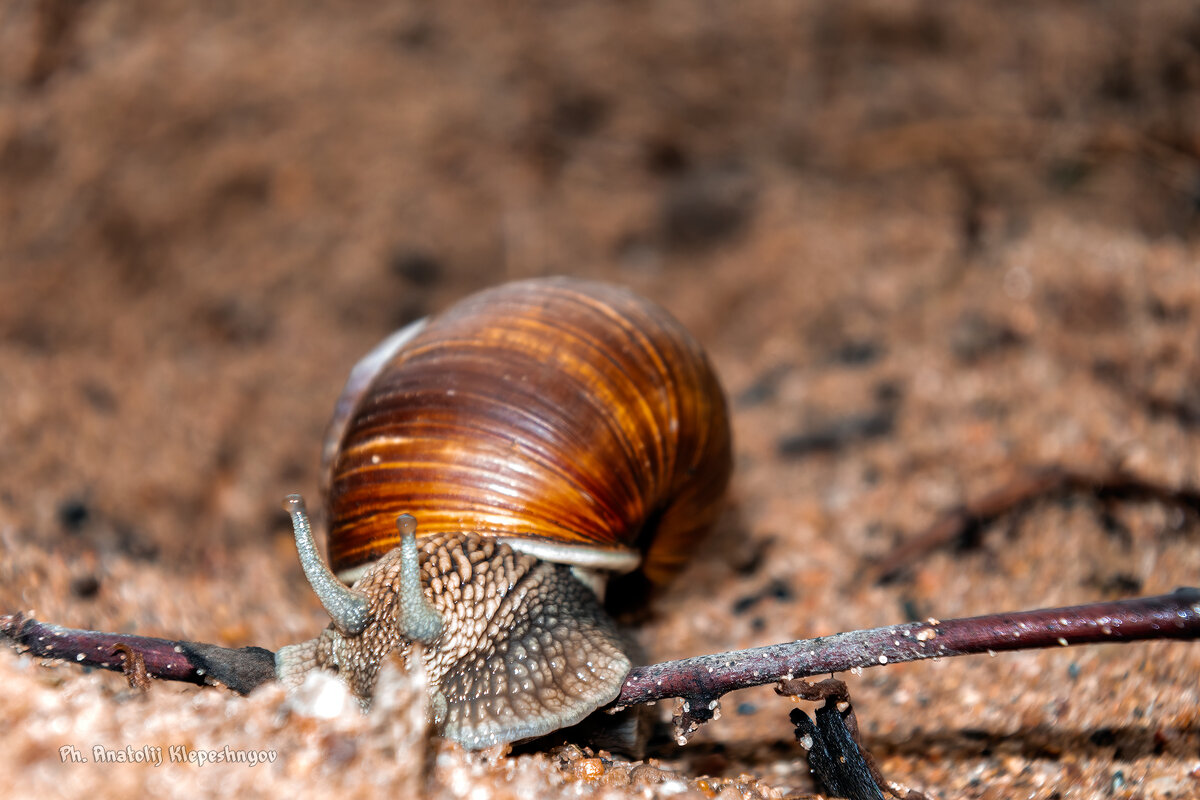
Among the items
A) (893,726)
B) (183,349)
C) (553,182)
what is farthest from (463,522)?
(553,182)

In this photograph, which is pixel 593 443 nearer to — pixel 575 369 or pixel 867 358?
pixel 575 369

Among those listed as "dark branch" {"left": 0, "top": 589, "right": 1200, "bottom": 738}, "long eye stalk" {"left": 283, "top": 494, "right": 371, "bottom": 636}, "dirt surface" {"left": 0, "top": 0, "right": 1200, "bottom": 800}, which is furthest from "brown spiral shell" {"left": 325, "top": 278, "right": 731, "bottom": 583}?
"dirt surface" {"left": 0, "top": 0, "right": 1200, "bottom": 800}

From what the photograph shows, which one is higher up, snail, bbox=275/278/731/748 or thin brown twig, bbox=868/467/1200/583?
snail, bbox=275/278/731/748

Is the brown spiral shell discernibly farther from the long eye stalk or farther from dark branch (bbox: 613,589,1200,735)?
dark branch (bbox: 613,589,1200,735)

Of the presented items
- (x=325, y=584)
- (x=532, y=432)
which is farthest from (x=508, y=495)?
(x=325, y=584)

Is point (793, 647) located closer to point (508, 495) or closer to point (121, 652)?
point (508, 495)

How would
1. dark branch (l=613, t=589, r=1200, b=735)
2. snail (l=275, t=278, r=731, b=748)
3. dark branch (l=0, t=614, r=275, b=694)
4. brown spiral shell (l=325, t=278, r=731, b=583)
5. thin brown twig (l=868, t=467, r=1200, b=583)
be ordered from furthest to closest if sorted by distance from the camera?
thin brown twig (l=868, t=467, r=1200, b=583) → brown spiral shell (l=325, t=278, r=731, b=583) → snail (l=275, t=278, r=731, b=748) → dark branch (l=0, t=614, r=275, b=694) → dark branch (l=613, t=589, r=1200, b=735)
